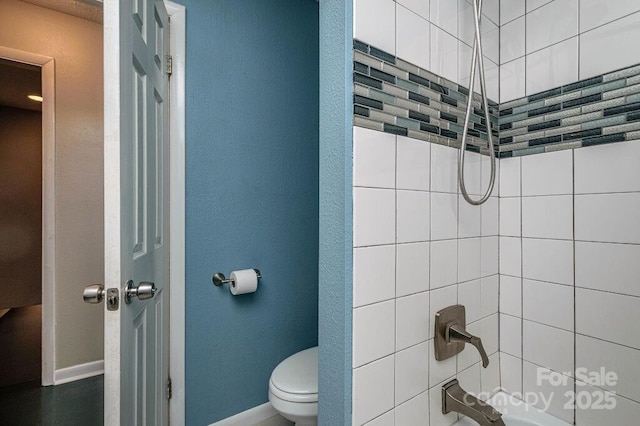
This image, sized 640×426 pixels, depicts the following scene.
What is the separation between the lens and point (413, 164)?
0.93 meters

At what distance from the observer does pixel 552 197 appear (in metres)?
1.10

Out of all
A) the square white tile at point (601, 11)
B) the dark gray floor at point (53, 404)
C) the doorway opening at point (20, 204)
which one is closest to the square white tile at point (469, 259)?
the square white tile at point (601, 11)

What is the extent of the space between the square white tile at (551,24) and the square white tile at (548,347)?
100 cm

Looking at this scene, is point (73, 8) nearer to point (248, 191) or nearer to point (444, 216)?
point (248, 191)

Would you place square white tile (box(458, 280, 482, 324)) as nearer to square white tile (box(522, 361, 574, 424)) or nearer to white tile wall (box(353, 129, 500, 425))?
white tile wall (box(353, 129, 500, 425))

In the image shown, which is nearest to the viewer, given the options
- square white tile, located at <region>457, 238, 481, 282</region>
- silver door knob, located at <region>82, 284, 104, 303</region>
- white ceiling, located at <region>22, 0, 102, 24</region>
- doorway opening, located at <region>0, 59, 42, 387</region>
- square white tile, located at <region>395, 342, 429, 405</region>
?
silver door knob, located at <region>82, 284, 104, 303</region>

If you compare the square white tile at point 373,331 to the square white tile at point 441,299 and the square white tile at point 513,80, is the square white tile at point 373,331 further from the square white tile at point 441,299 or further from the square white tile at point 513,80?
the square white tile at point 513,80

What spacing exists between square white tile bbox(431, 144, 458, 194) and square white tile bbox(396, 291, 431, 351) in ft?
1.12

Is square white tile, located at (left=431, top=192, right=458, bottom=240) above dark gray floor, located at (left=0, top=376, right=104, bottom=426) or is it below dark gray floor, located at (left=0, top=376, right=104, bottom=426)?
above

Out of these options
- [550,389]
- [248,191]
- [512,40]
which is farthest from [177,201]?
[550,389]

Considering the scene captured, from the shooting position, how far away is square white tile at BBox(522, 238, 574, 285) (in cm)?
107

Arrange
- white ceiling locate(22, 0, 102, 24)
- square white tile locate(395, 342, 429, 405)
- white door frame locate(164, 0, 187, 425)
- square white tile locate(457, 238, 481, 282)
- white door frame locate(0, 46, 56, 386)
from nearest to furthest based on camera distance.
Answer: square white tile locate(395, 342, 429, 405) → square white tile locate(457, 238, 481, 282) → white door frame locate(164, 0, 187, 425) → white ceiling locate(22, 0, 102, 24) → white door frame locate(0, 46, 56, 386)

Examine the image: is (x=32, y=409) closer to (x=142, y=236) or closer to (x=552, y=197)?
(x=142, y=236)

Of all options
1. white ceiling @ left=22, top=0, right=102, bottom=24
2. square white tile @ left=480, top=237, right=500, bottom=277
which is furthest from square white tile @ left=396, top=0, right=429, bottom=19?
white ceiling @ left=22, top=0, right=102, bottom=24
